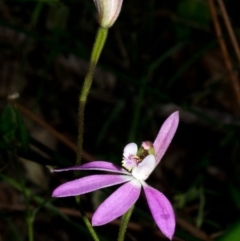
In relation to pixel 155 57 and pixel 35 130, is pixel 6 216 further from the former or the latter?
pixel 155 57

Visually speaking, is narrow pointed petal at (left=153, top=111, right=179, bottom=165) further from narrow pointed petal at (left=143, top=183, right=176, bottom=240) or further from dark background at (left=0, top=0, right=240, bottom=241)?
dark background at (left=0, top=0, right=240, bottom=241)

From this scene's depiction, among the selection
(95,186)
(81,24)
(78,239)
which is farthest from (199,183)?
(95,186)

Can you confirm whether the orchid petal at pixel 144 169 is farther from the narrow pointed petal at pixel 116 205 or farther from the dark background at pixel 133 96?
the dark background at pixel 133 96

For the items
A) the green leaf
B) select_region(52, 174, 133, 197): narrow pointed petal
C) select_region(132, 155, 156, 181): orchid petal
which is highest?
select_region(132, 155, 156, 181): orchid petal

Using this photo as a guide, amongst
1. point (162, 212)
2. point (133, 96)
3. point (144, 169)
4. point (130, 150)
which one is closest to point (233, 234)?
point (162, 212)

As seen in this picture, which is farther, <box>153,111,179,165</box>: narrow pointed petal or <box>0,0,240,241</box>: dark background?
<box>0,0,240,241</box>: dark background

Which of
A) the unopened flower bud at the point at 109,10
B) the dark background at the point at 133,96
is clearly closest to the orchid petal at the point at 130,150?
the unopened flower bud at the point at 109,10

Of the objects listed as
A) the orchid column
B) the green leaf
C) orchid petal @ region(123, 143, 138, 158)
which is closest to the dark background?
orchid petal @ region(123, 143, 138, 158)
